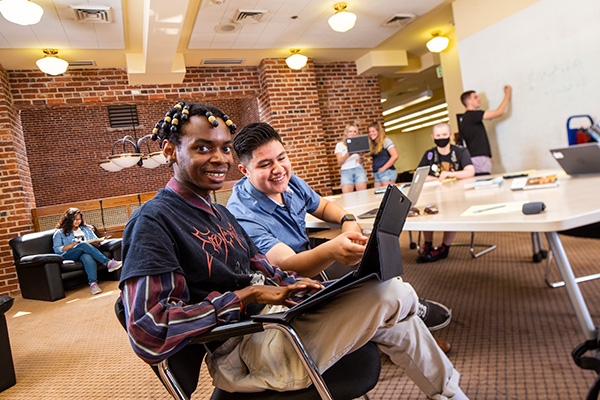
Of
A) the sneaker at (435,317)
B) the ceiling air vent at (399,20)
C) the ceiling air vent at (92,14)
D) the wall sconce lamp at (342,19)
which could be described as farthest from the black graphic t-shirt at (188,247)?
the ceiling air vent at (399,20)

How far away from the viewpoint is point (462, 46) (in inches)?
219

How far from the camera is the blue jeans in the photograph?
5.12 meters

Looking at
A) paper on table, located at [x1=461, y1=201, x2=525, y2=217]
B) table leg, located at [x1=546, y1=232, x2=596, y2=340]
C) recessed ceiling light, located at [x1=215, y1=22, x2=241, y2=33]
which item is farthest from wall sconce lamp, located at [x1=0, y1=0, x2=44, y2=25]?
table leg, located at [x1=546, y1=232, x2=596, y2=340]

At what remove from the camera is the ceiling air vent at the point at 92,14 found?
414 cm

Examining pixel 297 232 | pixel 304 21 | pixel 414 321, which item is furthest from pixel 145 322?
pixel 304 21

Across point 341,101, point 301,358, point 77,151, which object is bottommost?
point 301,358

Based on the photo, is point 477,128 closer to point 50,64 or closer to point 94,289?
point 94,289

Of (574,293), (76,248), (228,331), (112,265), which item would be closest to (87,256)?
(76,248)

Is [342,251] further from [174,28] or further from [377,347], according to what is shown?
[174,28]

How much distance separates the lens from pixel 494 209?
64.1 inches

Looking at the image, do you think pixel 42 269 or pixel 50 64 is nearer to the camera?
pixel 42 269

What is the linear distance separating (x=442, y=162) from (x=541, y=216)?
2.51 meters

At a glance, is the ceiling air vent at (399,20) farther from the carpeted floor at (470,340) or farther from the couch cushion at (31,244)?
the couch cushion at (31,244)

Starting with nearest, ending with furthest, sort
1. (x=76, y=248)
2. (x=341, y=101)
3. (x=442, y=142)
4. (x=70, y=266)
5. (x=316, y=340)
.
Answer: (x=316, y=340)
(x=442, y=142)
(x=70, y=266)
(x=76, y=248)
(x=341, y=101)
